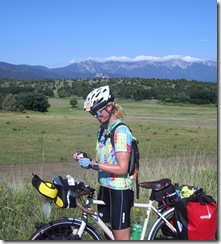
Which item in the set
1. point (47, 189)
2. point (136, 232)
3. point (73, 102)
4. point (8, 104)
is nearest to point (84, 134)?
point (136, 232)

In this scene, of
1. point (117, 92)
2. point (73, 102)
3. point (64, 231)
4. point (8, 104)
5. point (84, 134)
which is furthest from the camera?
point (73, 102)

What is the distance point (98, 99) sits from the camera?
10.4 feet

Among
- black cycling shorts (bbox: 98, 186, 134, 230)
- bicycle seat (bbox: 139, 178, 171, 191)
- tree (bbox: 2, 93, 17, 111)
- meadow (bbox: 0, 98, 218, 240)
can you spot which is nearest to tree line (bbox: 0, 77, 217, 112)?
tree (bbox: 2, 93, 17, 111)

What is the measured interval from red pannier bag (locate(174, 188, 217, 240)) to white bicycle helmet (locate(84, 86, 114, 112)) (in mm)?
1006

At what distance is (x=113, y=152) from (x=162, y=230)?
88 cm

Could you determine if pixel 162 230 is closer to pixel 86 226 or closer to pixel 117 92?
pixel 86 226

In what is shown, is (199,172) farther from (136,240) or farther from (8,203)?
(136,240)

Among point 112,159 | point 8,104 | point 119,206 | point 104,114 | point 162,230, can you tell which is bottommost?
point 8,104

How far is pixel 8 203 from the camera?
4.97m

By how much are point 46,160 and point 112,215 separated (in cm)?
1317

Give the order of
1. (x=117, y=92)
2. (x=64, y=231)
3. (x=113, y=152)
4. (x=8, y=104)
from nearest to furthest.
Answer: (x=113, y=152), (x=64, y=231), (x=8, y=104), (x=117, y=92)

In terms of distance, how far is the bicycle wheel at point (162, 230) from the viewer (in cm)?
339

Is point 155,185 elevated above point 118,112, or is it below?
below

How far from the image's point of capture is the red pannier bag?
10.5 ft
